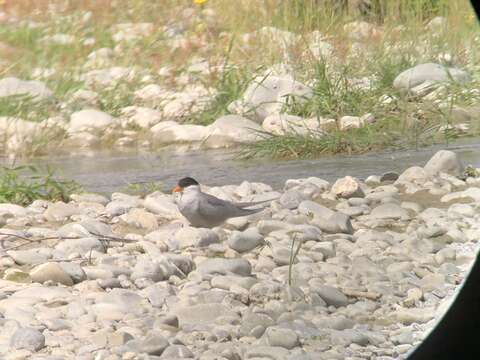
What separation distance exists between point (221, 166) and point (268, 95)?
0.50 meters

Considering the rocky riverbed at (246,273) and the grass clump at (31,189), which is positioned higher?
the grass clump at (31,189)

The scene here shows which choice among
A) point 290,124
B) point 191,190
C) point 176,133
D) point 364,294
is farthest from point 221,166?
point 364,294

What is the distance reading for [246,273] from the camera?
6.56ft

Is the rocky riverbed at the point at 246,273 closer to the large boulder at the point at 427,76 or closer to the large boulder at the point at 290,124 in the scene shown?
the large boulder at the point at 290,124

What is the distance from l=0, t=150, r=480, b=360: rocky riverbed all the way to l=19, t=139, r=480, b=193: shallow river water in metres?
0.23

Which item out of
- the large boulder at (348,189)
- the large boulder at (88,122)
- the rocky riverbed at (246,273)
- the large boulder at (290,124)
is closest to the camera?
the rocky riverbed at (246,273)

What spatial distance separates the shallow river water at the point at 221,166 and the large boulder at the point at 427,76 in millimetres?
405

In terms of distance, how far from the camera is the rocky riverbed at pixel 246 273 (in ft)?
5.42

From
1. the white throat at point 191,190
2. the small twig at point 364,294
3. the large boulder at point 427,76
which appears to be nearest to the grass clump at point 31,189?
the white throat at point 191,190

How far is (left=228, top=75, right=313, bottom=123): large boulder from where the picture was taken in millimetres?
3654

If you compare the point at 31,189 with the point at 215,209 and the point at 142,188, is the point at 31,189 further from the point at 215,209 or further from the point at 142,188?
the point at 215,209

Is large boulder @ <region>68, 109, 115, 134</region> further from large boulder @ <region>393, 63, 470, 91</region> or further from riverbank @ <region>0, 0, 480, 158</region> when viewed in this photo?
large boulder @ <region>393, 63, 470, 91</region>

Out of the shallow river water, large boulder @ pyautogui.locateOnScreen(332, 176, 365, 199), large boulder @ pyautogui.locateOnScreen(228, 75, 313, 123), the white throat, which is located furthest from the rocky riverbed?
large boulder @ pyautogui.locateOnScreen(228, 75, 313, 123)

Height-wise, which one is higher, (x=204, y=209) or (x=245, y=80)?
(x=245, y=80)
